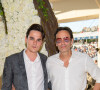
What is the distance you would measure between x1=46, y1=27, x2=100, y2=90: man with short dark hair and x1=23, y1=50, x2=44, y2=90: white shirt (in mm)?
184

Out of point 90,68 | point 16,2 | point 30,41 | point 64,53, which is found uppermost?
point 16,2

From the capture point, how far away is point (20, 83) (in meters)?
1.80

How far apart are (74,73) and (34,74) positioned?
0.55 meters

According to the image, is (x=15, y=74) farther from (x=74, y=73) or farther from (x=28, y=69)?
(x=74, y=73)

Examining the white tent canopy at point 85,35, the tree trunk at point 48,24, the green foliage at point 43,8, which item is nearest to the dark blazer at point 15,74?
the tree trunk at point 48,24

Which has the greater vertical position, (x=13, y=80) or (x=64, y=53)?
(x=64, y=53)

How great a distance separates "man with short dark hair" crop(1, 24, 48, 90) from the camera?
5.92 ft

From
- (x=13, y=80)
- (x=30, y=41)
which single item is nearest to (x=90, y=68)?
(x=30, y=41)

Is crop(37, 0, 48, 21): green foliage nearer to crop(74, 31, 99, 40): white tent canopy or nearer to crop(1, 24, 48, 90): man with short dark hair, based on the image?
crop(1, 24, 48, 90): man with short dark hair

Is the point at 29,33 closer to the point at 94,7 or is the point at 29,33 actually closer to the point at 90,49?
the point at 94,7

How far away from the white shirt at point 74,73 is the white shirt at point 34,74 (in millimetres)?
188

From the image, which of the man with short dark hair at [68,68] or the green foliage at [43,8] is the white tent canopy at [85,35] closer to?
the green foliage at [43,8]

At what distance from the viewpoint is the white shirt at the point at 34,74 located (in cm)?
184

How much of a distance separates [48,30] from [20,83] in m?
1.06
